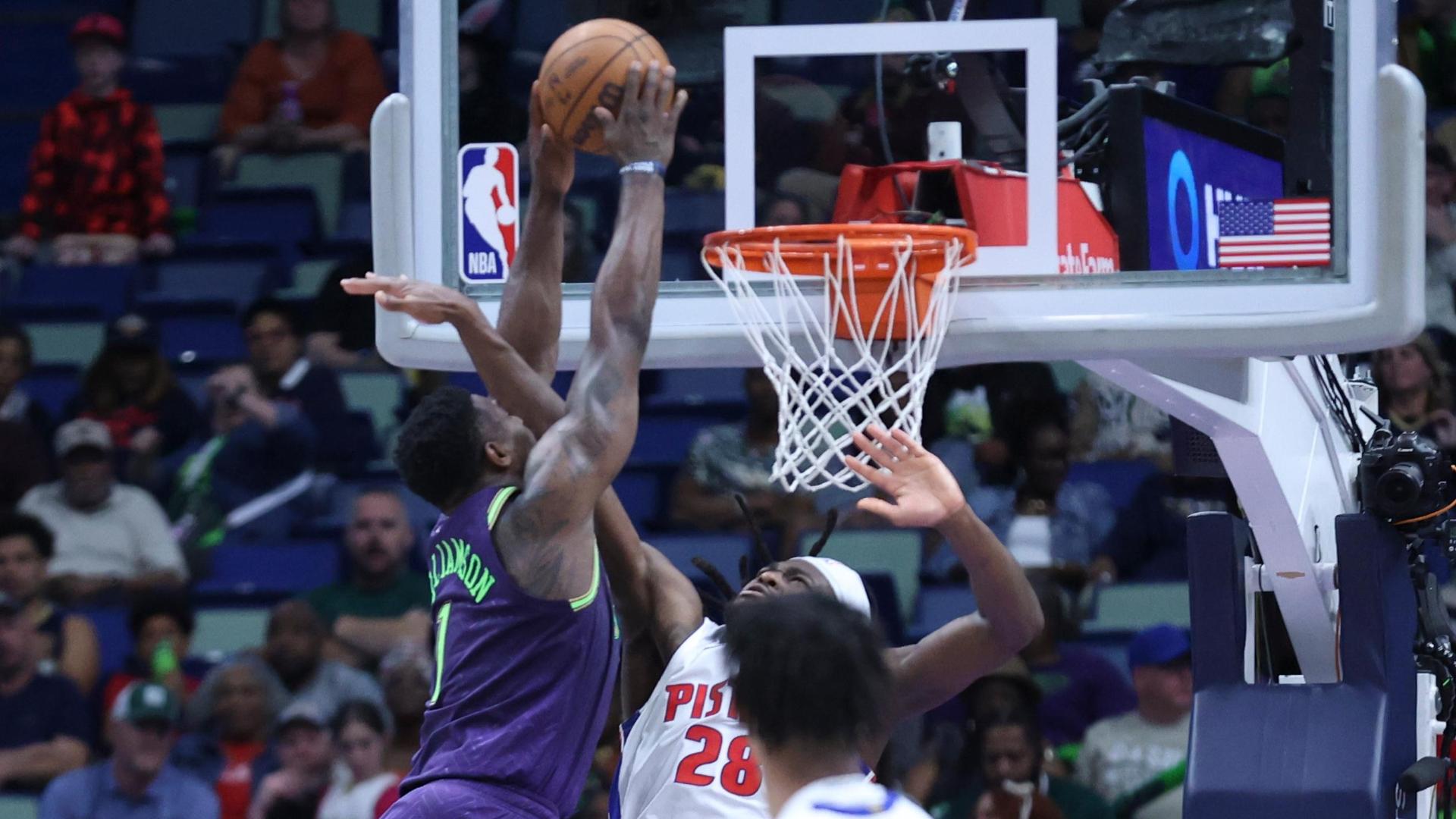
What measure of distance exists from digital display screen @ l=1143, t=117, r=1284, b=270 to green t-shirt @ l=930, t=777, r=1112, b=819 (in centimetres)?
229

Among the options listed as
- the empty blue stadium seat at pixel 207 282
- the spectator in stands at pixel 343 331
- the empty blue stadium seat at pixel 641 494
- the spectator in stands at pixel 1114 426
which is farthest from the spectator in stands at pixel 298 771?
the spectator in stands at pixel 1114 426

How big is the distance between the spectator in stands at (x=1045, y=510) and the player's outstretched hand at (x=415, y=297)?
12.0 feet

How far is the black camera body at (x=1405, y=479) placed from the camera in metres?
4.43

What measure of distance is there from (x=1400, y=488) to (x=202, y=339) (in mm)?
5754

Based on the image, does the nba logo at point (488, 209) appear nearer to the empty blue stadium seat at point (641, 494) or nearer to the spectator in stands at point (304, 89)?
the empty blue stadium seat at point (641, 494)

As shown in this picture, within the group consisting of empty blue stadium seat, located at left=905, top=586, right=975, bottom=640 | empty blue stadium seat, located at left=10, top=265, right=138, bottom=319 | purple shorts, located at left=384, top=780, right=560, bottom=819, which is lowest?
empty blue stadium seat, located at left=905, top=586, right=975, bottom=640

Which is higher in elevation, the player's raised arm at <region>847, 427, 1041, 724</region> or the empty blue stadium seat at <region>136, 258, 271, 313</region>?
the empty blue stadium seat at <region>136, 258, 271, 313</region>

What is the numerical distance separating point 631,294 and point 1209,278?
1147mm

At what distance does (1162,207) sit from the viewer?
4.37 m

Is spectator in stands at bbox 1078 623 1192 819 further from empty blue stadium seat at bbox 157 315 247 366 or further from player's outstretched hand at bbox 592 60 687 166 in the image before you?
empty blue stadium seat at bbox 157 315 247 366

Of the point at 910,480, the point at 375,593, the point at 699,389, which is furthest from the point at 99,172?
the point at 910,480

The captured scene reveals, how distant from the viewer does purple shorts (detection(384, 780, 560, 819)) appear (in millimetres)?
3664

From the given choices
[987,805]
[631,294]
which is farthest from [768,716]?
[987,805]

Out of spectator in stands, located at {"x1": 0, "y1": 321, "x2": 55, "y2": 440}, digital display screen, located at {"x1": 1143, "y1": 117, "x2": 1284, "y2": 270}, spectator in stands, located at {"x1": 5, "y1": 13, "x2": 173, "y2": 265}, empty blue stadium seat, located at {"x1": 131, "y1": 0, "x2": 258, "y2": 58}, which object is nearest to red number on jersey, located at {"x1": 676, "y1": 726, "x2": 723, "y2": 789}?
digital display screen, located at {"x1": 1143, "y1": 117, "x2": 1284, "y2": 270}
